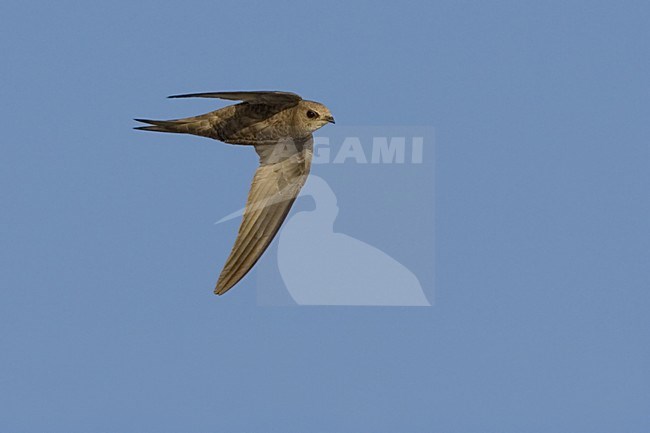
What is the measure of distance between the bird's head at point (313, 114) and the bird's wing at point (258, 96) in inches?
2.5

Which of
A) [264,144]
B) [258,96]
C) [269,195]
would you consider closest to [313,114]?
[258,96]

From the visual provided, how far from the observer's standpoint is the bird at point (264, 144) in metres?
9.18

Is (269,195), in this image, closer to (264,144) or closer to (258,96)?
(264,144)

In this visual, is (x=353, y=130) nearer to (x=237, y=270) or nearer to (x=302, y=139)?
(x=302, y=139)

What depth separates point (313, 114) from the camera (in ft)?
30.0

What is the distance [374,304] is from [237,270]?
3.29 ft

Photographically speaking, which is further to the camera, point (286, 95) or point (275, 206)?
point (275, 206)

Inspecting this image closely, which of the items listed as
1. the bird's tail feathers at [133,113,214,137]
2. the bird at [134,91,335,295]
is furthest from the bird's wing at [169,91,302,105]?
the bird's tail feathers at [133,113,214,137]

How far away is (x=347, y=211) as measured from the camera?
30.5ft

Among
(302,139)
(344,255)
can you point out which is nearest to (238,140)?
(302,139)

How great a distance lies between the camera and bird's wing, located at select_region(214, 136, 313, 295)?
959 centimetres

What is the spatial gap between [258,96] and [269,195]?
110 centimetres

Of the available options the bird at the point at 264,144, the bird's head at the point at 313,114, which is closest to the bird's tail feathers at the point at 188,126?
the bird at the point at 264,144

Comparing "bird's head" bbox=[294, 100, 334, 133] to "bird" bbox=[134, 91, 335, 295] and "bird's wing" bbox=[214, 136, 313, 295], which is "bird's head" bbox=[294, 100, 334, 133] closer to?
"bird" bbox=[134, 91, 335, 295]
